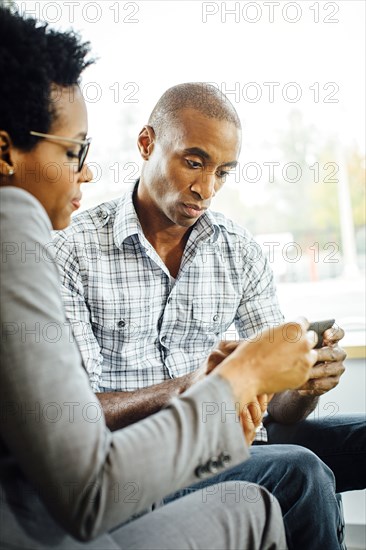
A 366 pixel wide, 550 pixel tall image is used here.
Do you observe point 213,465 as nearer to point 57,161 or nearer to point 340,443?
point 57,161

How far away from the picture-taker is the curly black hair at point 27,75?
90 cm

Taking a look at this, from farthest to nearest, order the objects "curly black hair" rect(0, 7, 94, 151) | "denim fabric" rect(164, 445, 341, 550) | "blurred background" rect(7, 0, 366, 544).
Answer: "blurred background" rect(7, 0, 366, 544) → "denim fabric" rect(164, 445, 341, 550) → "curly black hair" rect(0, 7, 94, 151)

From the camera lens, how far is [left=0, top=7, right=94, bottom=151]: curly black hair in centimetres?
90

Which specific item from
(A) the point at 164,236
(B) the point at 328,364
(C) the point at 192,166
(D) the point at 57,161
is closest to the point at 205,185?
(C) the point at 192,166

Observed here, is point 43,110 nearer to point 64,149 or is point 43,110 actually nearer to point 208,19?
point 64,149

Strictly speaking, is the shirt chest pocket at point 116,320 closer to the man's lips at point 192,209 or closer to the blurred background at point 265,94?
the man's lips at point 192,209

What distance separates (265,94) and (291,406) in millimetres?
1276

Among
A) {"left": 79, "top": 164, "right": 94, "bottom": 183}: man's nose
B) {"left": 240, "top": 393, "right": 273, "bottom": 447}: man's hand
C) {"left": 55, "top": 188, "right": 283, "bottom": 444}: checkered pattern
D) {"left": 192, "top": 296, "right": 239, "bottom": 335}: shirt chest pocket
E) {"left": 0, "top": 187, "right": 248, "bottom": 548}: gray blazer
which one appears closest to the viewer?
{"left": 0, "top": 187, "right": 248, "bottom": 548}: gray blazer

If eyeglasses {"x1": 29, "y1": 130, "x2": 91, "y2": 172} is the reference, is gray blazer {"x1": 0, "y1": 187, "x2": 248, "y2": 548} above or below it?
below

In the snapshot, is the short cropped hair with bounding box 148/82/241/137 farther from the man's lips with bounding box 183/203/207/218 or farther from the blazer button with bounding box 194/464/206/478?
the blazer button with bounding box 194/464/206/478

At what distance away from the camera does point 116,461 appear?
0.75m

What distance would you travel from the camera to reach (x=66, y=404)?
0.71m

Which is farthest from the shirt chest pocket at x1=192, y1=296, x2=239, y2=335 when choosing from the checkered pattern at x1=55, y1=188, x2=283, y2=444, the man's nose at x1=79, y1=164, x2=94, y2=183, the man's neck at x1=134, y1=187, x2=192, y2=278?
the man's nose at x1=79, y1=164, x2=94, y2=183

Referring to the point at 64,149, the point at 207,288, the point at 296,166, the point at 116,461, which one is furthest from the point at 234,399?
the point at 296,166
